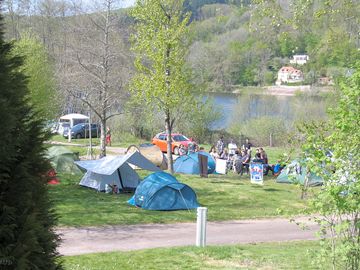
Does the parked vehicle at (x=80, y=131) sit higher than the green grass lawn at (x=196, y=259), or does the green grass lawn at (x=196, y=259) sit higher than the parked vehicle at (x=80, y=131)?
the parked vehicle at (x=80, y=131)

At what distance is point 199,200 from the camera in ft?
56.2

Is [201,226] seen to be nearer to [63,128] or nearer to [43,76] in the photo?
[43,76]

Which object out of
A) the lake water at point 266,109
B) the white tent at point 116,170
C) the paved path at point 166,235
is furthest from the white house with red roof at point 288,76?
the paved path at point 166,235

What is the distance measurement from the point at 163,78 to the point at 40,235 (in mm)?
18535

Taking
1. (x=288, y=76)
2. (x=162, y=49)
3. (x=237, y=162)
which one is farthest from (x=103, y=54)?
(x=288, y=76)

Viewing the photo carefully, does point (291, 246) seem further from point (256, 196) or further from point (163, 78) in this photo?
point (163, 78)

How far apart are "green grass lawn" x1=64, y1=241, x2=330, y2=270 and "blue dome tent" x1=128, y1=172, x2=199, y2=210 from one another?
17.3 ft

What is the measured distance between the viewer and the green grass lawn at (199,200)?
1384cm

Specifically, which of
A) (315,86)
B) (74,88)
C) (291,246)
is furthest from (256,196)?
(315,86)

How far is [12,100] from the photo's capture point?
3268mm

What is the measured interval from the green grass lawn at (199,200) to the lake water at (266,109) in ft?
71.6

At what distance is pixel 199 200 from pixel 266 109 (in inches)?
1331

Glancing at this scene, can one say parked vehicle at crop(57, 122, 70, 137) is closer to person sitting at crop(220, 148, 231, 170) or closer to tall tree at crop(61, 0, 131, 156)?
tall tree at crop(61, 0, 131, 156)

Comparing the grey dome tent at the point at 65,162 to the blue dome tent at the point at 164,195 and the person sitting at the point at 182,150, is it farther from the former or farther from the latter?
the person sitting at the point at 182,150
